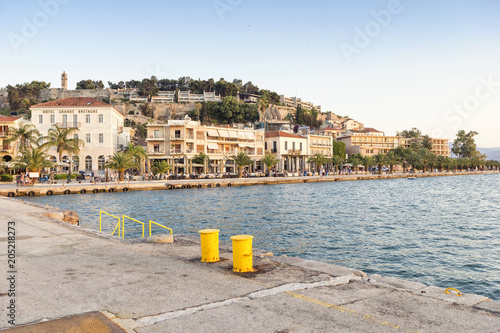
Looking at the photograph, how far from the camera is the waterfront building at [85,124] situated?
195 ft

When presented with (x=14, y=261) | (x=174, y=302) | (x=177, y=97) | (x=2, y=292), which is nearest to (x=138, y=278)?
(x=174, y=302)

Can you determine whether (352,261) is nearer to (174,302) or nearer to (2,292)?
(174,302)

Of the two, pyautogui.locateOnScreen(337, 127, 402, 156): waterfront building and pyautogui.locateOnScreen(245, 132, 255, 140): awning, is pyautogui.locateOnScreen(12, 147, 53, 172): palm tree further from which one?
pyautogui.locateOnScreen(337, 127, 402, 156): waterfront building

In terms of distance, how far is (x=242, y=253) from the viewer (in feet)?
26.2

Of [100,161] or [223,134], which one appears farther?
[223,134]

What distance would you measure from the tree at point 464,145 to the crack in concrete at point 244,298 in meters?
159

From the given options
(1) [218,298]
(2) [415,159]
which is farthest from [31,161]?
(2) [415,159]

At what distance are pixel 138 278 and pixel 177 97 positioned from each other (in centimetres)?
14526

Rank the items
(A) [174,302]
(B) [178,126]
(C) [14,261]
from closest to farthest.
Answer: (A) [174,302] < (C) [14,261] < (B) [178,126]

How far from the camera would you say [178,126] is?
221 ft

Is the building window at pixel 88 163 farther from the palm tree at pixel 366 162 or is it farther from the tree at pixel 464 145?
the tree at pixel 464 145

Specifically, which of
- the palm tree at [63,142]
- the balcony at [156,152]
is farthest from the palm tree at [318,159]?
the palm tree at [63,142]

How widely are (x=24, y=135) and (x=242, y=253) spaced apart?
5776 centimetres

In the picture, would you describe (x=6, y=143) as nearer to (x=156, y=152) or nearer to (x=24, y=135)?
(x=24, y=135)
